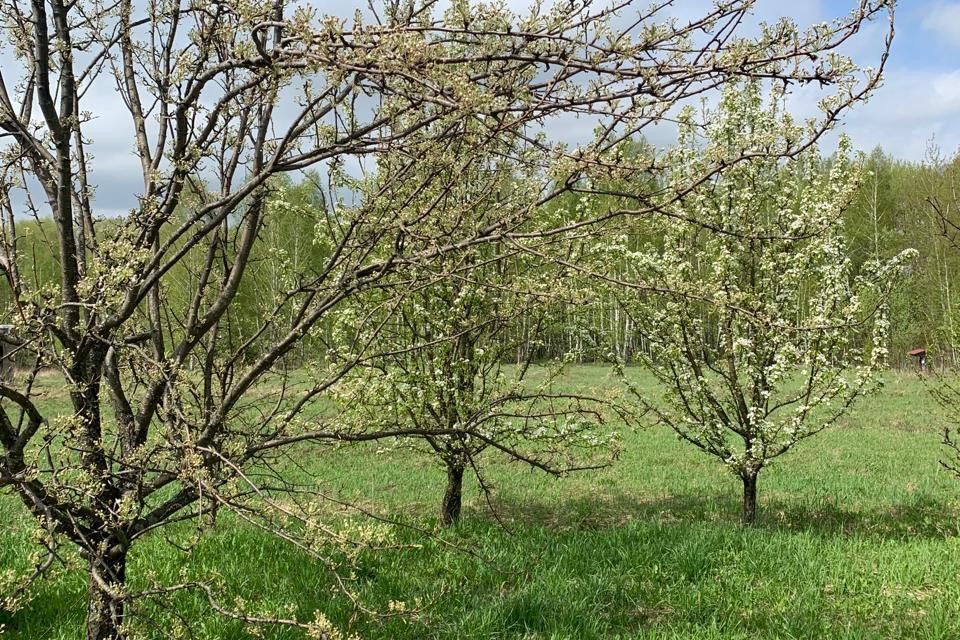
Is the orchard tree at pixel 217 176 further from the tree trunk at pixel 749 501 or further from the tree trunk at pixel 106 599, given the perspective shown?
the tree trunk at pixel 749 501

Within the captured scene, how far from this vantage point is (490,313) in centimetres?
614

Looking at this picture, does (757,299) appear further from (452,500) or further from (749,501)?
(452,500)

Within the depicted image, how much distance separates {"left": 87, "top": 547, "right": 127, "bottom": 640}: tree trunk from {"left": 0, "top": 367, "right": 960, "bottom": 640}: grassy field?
0.22 m

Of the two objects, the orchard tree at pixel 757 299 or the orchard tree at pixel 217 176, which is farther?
the orchard tree at pixel 757 299

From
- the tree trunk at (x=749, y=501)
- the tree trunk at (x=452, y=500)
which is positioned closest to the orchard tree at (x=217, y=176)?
the tree trunk at (x=452, y=500)

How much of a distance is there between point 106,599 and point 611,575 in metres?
3.49

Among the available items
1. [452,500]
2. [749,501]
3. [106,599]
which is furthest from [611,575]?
[106,599]

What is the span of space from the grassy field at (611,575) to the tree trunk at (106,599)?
0.72 ft

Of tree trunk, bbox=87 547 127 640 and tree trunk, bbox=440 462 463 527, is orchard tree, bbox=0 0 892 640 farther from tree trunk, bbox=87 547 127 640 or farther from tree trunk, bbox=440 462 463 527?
tree trunk, bbox=440 462 463 527

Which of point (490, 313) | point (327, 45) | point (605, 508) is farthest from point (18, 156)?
point (605, 508)

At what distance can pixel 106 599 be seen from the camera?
251cm

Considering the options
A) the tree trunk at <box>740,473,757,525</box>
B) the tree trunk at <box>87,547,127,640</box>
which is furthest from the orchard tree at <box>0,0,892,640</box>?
the tree trunk at <box>740,473,757,525</box>

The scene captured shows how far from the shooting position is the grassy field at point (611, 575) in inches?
153

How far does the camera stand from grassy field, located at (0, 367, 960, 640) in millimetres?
3891
